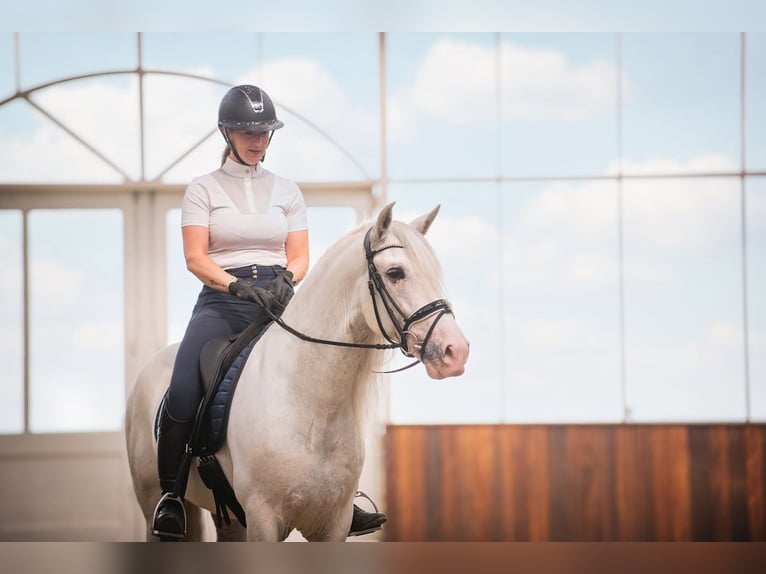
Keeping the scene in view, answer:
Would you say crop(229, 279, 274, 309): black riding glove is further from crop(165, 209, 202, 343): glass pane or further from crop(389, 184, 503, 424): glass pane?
crop(165, 209, 202, 343): glass pane

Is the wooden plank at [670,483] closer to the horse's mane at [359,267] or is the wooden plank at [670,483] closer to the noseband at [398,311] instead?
the horse's mane at [359,267]

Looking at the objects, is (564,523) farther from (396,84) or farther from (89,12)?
(89,12)

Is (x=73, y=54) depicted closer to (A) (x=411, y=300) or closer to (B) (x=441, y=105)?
(B) (x=441, y=105)

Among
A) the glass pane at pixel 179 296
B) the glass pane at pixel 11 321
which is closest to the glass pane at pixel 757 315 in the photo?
the glass pane at pixel 179 296

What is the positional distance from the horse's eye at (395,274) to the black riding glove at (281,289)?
1.54 ft

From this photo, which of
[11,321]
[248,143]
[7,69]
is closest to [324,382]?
[248,143]

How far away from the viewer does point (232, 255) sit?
8.03ft

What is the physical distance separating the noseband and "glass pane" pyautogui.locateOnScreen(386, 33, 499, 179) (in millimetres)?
2297

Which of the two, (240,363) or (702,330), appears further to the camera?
(702,330)

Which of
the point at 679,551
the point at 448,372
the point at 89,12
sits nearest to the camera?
the point at 679,551

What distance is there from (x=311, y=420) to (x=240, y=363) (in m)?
0.32

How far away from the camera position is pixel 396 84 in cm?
425

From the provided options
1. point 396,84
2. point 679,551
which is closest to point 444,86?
point 396,84

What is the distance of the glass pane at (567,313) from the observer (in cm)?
418
